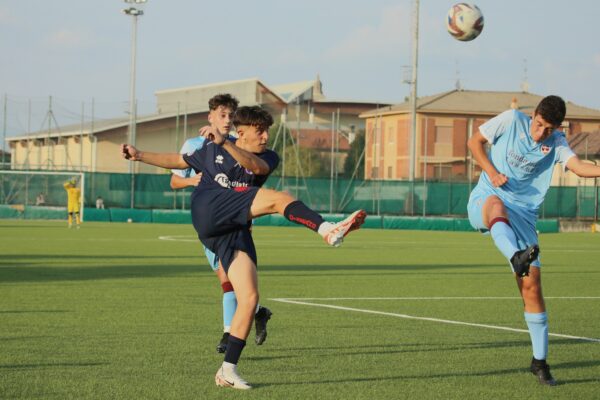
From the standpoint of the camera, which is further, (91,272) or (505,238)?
(91,272)

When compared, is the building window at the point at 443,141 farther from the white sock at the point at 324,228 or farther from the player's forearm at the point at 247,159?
the white sock at the point at 324,228

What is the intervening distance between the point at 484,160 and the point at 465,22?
1402 cm

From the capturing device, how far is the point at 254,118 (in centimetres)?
816

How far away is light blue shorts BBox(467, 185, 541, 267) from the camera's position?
858cm

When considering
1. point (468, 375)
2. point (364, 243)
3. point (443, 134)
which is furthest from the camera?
point (443, 134)

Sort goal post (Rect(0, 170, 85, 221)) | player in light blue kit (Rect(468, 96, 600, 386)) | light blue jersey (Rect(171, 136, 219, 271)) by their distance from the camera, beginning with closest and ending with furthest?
player in light blue kit (Rect(468, 96, 600, 386)) → light blue jersey (Rect(171, 136, 219, 271)) → goal post (Rect(0, 170, 85, 221))

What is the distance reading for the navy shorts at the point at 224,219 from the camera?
7.71 m

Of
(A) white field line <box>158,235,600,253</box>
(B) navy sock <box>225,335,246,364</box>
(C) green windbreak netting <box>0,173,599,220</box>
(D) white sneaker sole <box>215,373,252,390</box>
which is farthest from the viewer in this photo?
(C) green windbreak netting <box>0,173,599,220</box>

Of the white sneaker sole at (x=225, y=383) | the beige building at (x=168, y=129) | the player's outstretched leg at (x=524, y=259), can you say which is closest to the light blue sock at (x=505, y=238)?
the player's outstretched leg at (x=524, y=259)

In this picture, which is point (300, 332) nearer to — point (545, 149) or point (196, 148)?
point (196, 148)

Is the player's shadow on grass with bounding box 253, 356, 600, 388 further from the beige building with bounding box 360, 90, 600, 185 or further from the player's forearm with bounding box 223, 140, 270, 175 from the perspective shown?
the beige building with bounding box 360, 90, 600, 185

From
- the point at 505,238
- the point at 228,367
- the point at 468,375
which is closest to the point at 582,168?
the point at 505,238

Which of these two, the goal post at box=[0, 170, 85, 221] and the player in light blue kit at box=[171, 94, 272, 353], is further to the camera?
the goal post at box=[0, 170, 85, 221]

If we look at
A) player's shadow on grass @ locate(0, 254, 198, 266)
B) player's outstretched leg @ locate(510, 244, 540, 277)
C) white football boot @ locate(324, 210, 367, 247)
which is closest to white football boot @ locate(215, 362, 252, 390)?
white football boot @ locate(324, 210, 367, 247)
